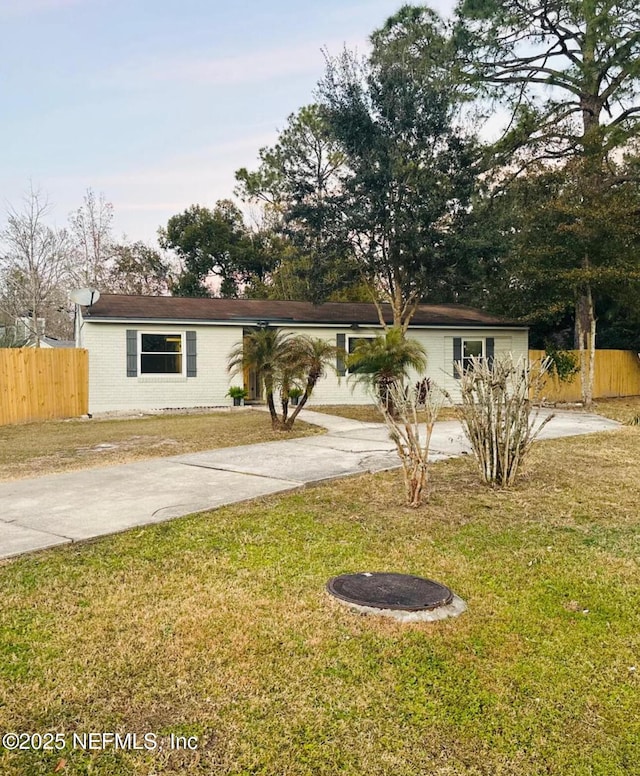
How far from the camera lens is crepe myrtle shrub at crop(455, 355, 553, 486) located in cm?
577

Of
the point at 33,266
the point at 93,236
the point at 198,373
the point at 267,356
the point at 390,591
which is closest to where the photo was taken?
the point at 390,591

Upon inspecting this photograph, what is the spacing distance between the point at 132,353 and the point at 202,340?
1.79 metres

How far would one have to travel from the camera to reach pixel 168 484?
19.7ft

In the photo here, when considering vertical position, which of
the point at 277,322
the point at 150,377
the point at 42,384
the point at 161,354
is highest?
the point at 277,322

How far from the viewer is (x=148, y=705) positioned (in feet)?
7.42

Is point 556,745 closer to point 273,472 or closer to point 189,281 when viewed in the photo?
point 273,472

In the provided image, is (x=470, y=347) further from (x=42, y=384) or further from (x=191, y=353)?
(x=42, y=384)

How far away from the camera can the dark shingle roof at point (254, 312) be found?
1488cm

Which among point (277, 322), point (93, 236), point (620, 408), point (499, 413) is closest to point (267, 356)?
point (499, 413)

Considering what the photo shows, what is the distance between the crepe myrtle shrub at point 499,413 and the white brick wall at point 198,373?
24.1 feet

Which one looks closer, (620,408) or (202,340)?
(202,340)

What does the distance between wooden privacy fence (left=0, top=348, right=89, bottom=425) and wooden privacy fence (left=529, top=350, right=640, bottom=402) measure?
41.7ft

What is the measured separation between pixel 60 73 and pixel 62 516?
10997 millimetres

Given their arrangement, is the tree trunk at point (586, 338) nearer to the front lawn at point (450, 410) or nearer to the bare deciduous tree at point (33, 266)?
the front lawn at point (450, 410)
